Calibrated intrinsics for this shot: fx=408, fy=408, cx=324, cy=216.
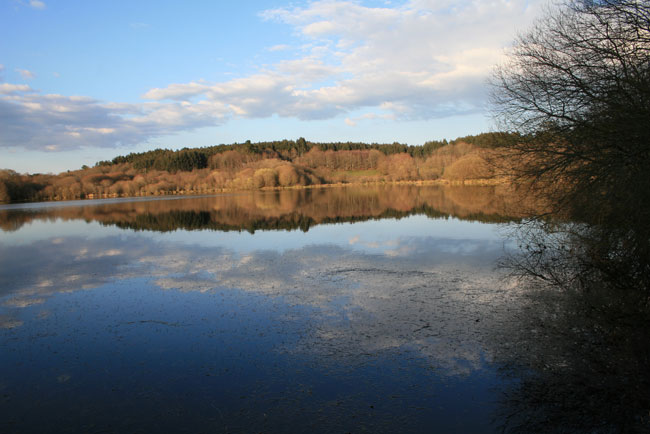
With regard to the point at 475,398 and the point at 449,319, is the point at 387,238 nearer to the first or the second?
the point at 449,319

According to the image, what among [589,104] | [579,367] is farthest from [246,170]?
[579,367]

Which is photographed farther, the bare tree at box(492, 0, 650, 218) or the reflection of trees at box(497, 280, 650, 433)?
the bare tree at box(492, 0, 650, 218)

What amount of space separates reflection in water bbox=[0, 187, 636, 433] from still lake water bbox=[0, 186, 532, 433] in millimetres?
32

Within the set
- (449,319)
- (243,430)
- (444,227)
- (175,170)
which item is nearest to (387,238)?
(444,227)

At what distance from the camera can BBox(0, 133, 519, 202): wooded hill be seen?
271ft

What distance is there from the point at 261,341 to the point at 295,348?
0.72m

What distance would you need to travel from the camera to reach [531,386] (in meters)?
5.25

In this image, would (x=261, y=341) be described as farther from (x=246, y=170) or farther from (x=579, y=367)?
(x=246, y=170)

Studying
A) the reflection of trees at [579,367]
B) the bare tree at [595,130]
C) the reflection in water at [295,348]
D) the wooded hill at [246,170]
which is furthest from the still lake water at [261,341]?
the wooded hill at [246,170]

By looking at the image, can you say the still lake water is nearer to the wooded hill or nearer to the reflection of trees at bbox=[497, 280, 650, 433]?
the reflection of trees at bbox=[497, 280, 650, 433]

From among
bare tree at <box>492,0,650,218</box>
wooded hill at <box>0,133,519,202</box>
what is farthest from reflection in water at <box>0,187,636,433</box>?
wooded hill at <box>0,133,519,202</box>

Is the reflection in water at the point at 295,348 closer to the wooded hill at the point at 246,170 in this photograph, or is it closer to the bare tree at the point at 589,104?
the bare tree at the point at 589,104

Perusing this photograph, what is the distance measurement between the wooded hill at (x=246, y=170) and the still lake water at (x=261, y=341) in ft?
171

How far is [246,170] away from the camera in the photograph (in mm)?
99812
